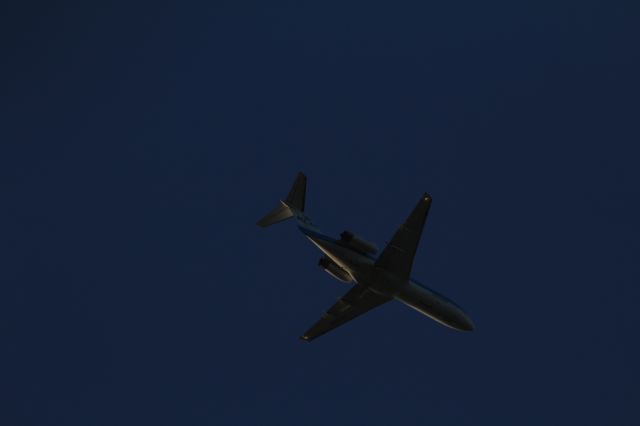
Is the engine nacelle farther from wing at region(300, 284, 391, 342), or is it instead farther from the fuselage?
wing at region(300, 284, 391, 342)

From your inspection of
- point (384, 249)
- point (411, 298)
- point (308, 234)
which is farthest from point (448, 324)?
point (308, 234)

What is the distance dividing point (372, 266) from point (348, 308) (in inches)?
266

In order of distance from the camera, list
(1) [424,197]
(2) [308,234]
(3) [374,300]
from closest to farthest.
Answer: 1. (1) [424,197]
2. (2) [308,234]
3. (3) [374,300]

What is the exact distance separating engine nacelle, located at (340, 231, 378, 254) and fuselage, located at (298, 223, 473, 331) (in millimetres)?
265

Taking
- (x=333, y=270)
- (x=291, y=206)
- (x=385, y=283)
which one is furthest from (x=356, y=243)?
(x=291, y=206)

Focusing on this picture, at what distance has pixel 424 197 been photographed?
172 feet

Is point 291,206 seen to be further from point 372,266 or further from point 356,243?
point 372,266

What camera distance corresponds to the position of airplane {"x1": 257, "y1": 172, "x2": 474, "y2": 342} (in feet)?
180

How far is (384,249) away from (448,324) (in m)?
8.68

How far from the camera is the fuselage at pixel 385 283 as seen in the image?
5584 centimetres

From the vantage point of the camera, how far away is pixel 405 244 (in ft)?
180

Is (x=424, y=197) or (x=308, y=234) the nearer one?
(x=424, y=197)

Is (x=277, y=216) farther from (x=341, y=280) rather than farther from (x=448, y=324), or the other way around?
(x=448, y=324)

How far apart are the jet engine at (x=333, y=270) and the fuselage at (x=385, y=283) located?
805mm
